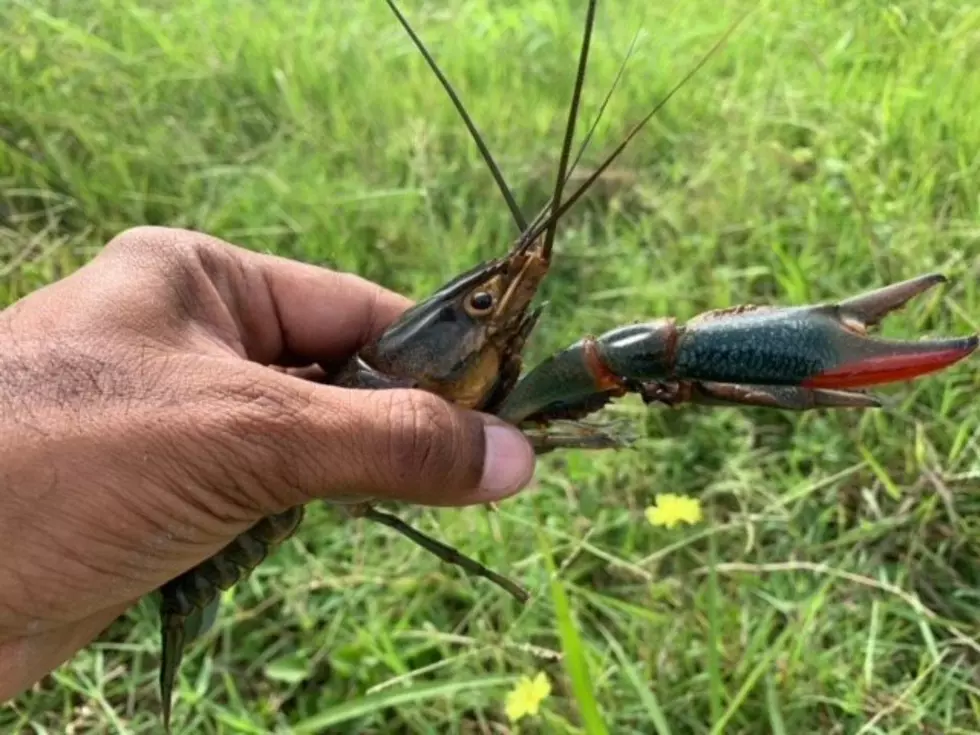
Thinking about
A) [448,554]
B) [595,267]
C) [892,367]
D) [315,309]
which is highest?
[892,367]

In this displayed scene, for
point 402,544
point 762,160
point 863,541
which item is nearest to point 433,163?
point 762,160

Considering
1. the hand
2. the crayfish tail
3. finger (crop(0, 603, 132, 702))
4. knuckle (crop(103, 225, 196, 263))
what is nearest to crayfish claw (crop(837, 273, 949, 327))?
the hand

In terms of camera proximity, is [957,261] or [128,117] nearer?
[957,261]

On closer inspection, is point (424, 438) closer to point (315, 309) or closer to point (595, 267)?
point (315, 309)

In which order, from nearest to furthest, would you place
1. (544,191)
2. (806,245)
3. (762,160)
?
(806,245) → (762,160) → (544,191)

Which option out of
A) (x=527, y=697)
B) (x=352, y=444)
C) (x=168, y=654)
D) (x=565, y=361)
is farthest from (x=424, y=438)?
(x=168, y=654)

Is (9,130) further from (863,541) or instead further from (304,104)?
(863,541)
